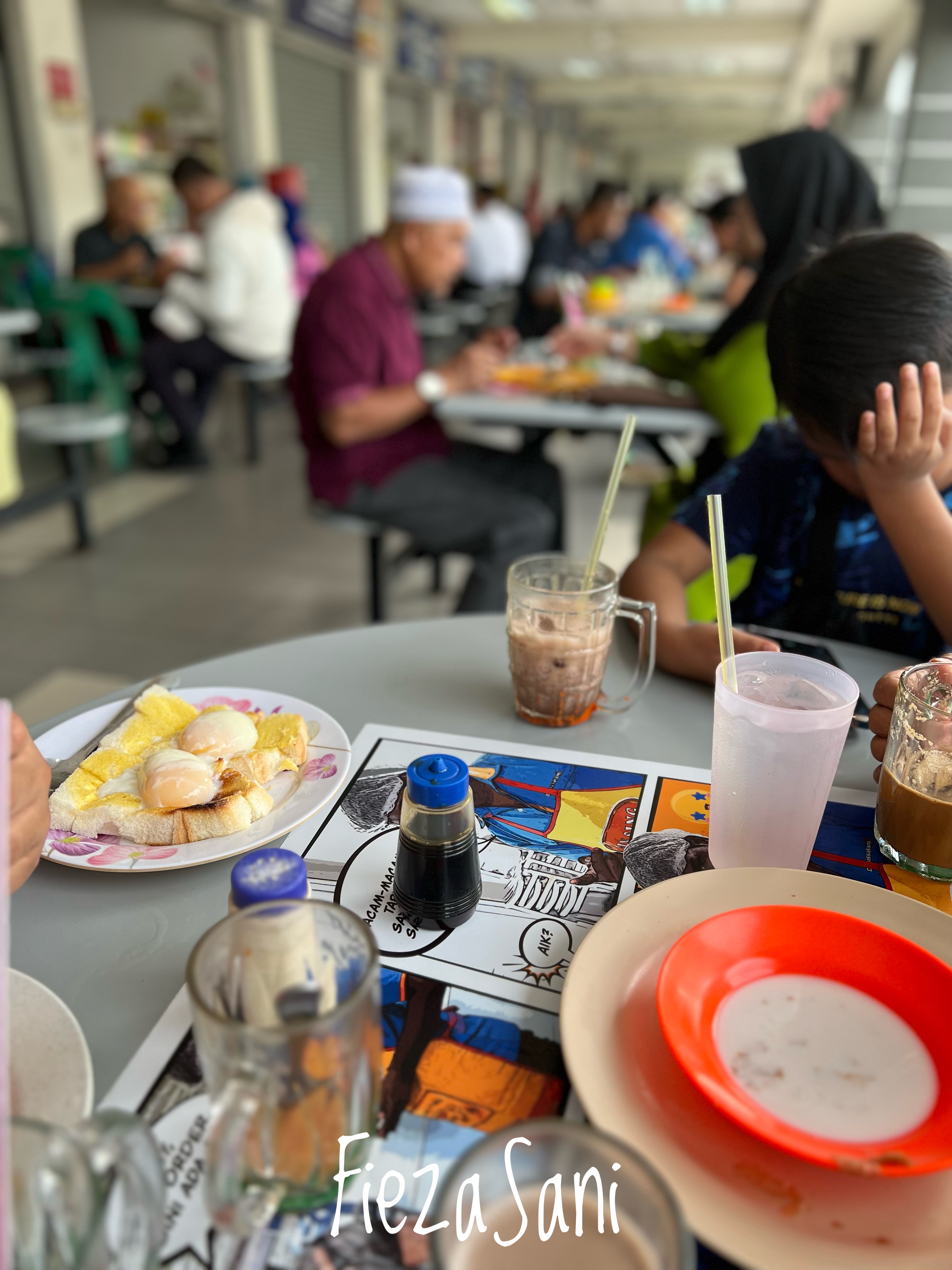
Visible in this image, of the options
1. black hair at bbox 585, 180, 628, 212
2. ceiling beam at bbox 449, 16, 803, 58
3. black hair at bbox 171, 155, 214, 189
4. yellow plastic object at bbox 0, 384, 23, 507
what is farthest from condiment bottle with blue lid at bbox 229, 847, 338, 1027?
ceiling beam at bbox 449, 16, 803, 58

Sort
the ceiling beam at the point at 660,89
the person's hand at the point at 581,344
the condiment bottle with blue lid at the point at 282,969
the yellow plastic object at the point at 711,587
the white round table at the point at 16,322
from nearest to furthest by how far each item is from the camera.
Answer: the condiment bottle with blue lid at the point at 282,969 → the yellow plastic object at the point at 711,587 → the person's hand at the point at 581,344 → the white round table at the point at 16,322 → the ceiling beam at the point at 660,89

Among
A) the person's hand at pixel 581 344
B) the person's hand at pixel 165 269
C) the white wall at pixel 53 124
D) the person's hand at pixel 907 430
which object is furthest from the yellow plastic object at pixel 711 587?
the white wall at pixel 53 124

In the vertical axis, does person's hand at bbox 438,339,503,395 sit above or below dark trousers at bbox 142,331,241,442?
above

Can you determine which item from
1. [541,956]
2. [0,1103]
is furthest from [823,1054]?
[0,1103]

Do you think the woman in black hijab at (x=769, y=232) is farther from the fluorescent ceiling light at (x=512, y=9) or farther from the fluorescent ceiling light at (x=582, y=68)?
the fluorescent ceiling light at (x=582, y=68)

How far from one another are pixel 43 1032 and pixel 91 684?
2.21m

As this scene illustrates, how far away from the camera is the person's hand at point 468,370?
2.56 meters

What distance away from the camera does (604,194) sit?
6.27 metres

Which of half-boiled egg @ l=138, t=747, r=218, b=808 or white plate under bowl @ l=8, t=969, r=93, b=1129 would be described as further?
half-boiled egg @ l=138, t=747, r=218, b=808

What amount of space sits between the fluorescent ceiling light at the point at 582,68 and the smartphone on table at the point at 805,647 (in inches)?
572

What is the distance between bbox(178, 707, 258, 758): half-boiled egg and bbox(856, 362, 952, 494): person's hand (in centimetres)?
71

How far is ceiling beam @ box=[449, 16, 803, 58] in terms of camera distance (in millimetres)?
11094

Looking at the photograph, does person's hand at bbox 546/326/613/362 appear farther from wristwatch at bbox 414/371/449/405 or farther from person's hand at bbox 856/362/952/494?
person's hand at bbox 856/362/952/494

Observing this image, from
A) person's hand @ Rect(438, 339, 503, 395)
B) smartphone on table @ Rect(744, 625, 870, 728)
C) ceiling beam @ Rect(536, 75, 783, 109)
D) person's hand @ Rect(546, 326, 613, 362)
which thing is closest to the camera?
smartphone on table @ Rect(744, 625, 870, 728)
